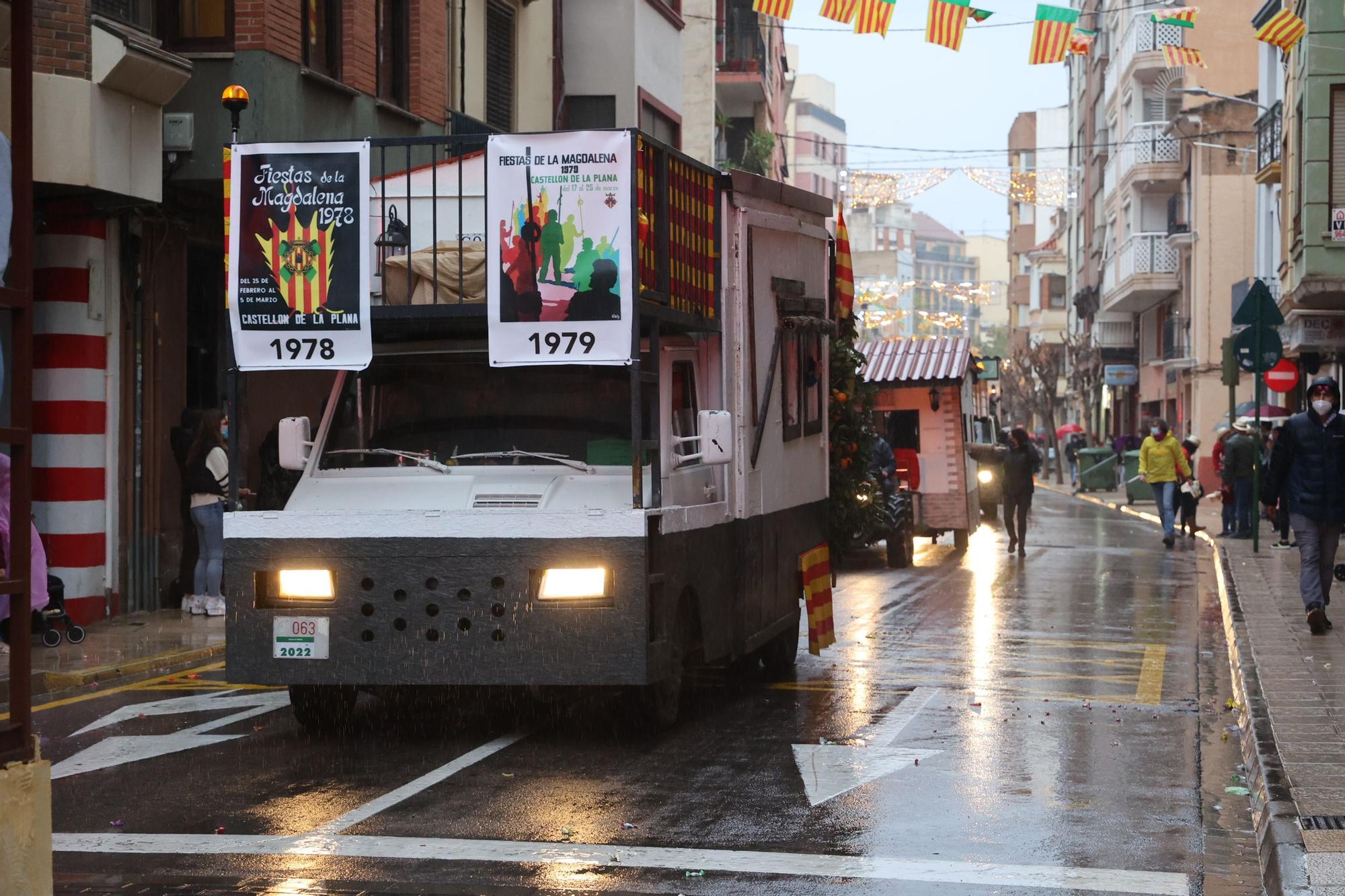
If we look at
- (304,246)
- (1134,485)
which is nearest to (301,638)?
(304,246)

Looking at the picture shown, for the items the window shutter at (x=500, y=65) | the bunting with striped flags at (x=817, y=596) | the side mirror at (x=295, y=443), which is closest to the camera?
the side mirror at (x=295, y=443)

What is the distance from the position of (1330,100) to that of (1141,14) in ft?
92.8

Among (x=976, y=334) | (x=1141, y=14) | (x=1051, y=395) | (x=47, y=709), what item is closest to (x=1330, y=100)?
(x=47, y=709)

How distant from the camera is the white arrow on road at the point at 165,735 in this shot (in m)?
9.20

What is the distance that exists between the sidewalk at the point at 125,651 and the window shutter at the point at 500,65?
11.1m

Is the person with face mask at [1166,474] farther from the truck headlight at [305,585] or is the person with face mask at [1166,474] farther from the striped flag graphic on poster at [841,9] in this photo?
the truck headlight at [305,585]

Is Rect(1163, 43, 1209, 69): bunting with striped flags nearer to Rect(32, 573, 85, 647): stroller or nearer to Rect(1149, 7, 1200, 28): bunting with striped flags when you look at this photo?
Rect(1149, 7, 1200, 28): bunting with striped flags

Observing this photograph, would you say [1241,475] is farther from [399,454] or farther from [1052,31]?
[399,454]

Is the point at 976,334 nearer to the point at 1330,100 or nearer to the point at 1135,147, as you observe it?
the point at 1135,147

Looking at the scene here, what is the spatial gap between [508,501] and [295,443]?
1.40 metres

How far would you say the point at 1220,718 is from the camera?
10711 mm

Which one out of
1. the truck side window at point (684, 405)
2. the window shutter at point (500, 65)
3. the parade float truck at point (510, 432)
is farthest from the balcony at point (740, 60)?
the parade float truck at point (510, 432)

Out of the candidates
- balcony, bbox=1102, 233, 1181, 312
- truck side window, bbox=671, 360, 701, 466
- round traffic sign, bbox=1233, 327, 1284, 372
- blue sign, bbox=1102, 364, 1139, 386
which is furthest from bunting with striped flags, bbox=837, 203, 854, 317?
blue sign, bbox=1102, 364, 1139, 386

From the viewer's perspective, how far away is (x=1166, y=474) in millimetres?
27969
